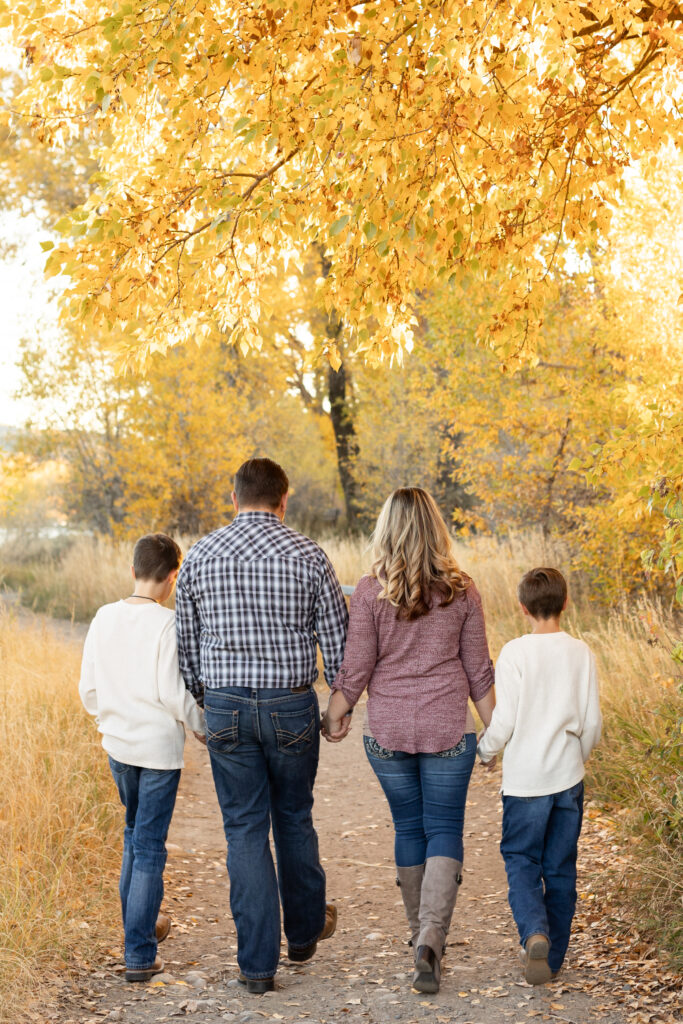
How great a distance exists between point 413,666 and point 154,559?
3.77ft

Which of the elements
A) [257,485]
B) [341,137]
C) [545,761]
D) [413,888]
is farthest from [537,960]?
[341,137]

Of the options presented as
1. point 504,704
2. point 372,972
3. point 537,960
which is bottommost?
point 372,972

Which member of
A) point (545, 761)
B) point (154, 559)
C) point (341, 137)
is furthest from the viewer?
point (341, 137)

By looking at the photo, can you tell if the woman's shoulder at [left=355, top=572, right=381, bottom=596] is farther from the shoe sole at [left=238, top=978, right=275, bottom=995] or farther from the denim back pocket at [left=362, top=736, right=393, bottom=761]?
the shoe sole at [left=238, top=978, right=275, bottom=995]

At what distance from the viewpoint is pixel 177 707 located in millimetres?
4207

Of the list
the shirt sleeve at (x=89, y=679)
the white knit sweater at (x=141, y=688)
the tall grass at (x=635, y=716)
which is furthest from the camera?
the tall grass at (x=635, y=716)

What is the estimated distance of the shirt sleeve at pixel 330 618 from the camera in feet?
13.6

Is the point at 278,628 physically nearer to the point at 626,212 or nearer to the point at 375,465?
the point at 626,212

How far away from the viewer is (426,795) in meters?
4.08

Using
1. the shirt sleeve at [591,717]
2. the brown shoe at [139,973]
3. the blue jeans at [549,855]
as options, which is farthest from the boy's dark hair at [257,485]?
the brown shoe at [139,973]

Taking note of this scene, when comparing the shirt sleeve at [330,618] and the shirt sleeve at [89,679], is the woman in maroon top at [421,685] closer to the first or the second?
the shirt sleeve at [330,618]

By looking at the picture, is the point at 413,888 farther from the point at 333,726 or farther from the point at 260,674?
the point at 260,674

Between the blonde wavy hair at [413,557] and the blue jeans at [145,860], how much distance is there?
118 cm

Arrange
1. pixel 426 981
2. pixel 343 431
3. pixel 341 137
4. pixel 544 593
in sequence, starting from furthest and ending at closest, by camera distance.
→ pixel 343 431 < pixel 341 137 < pixel 544 593 < pixel 426 981
